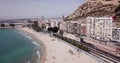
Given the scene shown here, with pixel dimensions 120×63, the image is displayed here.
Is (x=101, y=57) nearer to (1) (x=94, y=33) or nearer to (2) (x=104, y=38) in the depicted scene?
(2) (x=104, y=38)

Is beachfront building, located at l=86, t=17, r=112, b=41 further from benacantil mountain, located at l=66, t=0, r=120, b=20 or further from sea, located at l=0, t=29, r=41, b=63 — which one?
sea, located at l=0, t=29, r=41, b=63

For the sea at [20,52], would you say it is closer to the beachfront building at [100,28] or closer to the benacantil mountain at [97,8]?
the beachfront building at [100,28]

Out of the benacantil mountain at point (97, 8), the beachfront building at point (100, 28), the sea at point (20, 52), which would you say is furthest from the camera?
the benacantil mountain at point (97, 8)

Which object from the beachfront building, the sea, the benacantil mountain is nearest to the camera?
the sea

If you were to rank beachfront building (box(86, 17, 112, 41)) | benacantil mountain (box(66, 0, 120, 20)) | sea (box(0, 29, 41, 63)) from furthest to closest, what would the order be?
benacantil mountain (box(66, 0, 120, 20)), beachfront building (box(86, 17, 112, 41)), sea (box(0, 29, 41, 63))

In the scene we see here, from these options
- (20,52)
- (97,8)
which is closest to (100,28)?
(20,52)

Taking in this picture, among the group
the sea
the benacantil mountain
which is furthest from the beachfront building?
the sea

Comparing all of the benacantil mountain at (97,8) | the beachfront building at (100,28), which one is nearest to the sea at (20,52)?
the beachfront building at (100,28)

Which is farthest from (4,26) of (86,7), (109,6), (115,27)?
(115,27)
